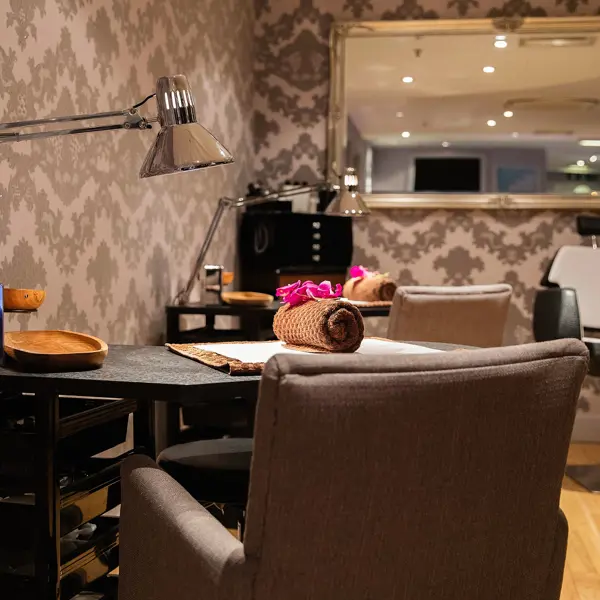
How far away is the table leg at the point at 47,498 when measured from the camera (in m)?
1.43

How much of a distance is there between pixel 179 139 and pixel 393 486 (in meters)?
0.84

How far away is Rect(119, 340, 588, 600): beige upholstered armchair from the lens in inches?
37.6

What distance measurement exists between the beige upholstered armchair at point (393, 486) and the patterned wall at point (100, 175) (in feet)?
4.25

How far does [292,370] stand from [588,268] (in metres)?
3.72

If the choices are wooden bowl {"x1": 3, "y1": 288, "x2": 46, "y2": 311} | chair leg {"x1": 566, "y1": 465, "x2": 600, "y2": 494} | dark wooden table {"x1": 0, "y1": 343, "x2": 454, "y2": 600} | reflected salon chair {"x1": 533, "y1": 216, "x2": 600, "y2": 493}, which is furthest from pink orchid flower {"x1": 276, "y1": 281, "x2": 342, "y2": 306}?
chair leg {"x1": 566, "y1": 465, "x2": 600, "y2": 494}

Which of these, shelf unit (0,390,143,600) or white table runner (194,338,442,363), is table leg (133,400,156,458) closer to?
shelf unit (0,390,143,600)

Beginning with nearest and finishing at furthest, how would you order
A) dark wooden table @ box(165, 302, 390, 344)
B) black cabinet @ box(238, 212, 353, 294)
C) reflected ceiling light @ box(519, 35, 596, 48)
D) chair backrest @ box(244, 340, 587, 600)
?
chair backrest @ box(244, 340, 587, 600) < dark wooden table @ box(165, 302, 390, 344) < black cabinet @ box(238, 212, 353, 294) < reflected ceiling light @ box(519, 35, 596, 48)

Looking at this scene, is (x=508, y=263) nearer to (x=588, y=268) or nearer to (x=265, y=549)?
(x=588, y=268)

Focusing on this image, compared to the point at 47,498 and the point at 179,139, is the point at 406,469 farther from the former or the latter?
the point at 179,139

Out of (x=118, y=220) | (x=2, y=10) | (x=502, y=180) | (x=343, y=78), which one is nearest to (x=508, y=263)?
(x=502, y=180)

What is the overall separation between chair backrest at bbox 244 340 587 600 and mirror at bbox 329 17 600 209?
3.73 metres

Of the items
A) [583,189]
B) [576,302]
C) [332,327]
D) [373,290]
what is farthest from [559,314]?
[332,327]

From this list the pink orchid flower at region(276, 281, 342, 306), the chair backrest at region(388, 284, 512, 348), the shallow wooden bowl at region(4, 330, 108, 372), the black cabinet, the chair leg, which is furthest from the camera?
the black cabinet

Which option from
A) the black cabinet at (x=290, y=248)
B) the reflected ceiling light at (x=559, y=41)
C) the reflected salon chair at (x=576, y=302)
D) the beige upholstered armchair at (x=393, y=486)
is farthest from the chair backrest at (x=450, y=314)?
the reflected ceiling light at (x=559, y=41)
